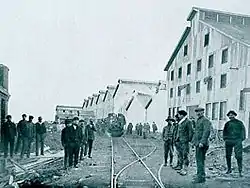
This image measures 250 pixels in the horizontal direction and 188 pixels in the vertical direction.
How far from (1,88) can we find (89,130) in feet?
1.69

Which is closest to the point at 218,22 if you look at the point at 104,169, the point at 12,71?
the point at 104,169

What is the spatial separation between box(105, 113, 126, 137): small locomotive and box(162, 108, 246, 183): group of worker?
0.23 metres

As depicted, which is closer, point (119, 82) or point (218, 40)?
point (218, 40)

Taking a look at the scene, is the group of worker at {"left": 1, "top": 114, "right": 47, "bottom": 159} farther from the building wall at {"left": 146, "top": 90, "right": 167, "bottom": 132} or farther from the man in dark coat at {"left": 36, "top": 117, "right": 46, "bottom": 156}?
the building wall at {"left": 146, "top": 90, "right": 167, "bottom": 132}

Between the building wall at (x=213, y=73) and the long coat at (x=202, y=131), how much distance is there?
0.12 ft

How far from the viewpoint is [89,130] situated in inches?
64.8

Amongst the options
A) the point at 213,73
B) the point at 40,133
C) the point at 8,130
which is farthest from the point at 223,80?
the point at 8,130

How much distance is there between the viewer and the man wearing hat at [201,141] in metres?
1.53

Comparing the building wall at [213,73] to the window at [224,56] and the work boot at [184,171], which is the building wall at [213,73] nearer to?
the window at [224,56]

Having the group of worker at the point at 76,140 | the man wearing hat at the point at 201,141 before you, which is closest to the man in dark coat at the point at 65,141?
the group of worker at the point at 76,140

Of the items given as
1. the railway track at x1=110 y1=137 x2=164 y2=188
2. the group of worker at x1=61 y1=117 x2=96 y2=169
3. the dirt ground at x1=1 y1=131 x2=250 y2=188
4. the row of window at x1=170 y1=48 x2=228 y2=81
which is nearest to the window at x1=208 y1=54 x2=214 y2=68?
the row of window at x1=170 y1=48 x2=228 y2=81

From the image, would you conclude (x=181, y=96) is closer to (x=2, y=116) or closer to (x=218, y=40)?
(x=218, y=40)

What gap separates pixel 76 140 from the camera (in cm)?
165

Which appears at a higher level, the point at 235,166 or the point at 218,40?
the point at 218,40
